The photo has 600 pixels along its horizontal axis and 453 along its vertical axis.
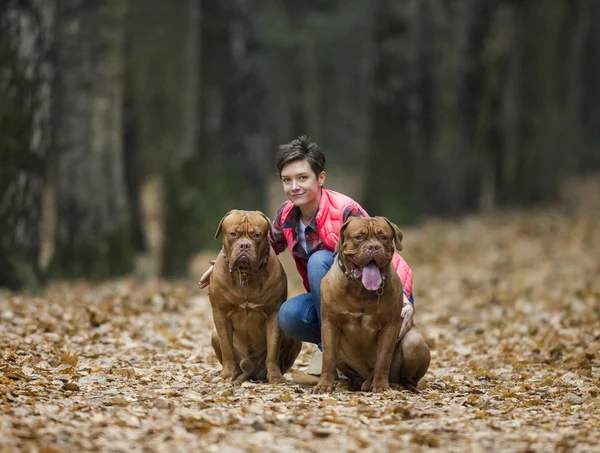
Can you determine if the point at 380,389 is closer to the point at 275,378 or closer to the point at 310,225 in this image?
the point at 275,378

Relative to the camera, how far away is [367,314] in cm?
637

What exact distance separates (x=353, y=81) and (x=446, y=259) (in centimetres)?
3217

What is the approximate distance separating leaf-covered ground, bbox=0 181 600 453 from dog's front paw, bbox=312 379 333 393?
0.06 m

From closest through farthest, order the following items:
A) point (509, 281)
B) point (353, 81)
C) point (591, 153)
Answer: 1. point (509, 281)
2. point (591, 153)
3. point (353, 81)

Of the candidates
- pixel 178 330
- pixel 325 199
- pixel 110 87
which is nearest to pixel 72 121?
pixel 110 87

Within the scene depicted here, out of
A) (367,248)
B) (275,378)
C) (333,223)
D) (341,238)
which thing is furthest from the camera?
(275,378)

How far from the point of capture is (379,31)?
70.0 ft

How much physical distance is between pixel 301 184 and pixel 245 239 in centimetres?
57

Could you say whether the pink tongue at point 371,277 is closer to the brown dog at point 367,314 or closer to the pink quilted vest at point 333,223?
the brown dog at point 367,314

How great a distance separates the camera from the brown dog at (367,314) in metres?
6.18

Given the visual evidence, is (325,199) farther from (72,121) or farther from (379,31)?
(379,31)

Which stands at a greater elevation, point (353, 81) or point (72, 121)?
point (353, 81)

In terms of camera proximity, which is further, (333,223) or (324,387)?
(333,223)

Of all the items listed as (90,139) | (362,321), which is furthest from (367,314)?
(90,139)
